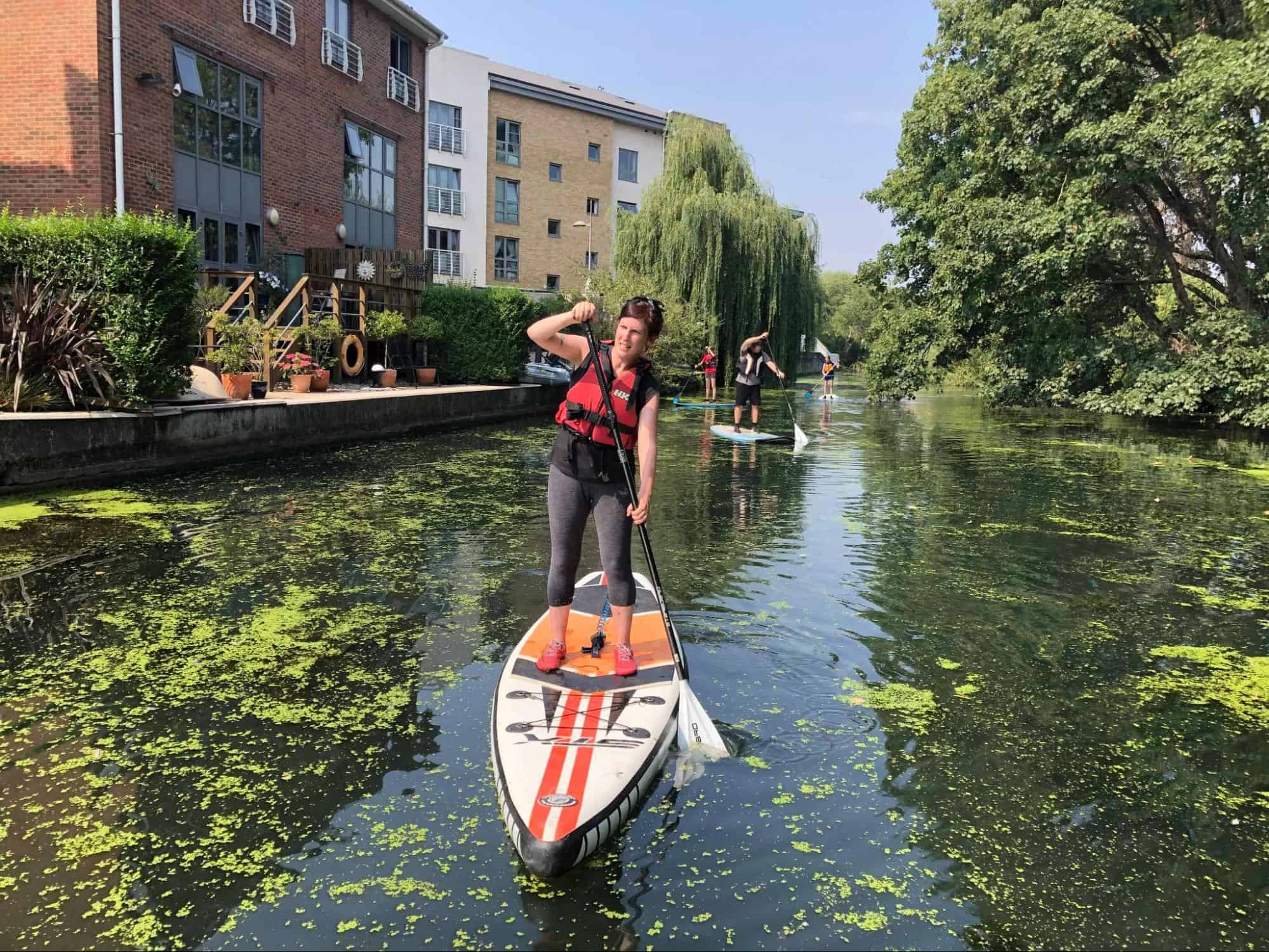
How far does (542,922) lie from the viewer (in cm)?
251

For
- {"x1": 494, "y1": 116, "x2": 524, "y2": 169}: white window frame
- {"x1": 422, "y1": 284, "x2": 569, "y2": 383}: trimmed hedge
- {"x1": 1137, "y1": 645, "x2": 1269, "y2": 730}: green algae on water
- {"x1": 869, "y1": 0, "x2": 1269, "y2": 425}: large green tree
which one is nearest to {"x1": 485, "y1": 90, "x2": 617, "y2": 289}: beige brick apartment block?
{"x1": 494, "y1": 116, "x2": 524, "y2": 169}: white window frame

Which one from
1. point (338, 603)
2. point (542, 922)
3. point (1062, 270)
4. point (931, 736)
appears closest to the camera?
point (542, 922)

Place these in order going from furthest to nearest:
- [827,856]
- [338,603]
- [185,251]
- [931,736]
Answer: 1. [185,251]
2. [338,603]
3. [931,736]
4. [827,856]

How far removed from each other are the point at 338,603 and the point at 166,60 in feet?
42.7

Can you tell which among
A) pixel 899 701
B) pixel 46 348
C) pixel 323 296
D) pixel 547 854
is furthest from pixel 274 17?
pixel 547 854

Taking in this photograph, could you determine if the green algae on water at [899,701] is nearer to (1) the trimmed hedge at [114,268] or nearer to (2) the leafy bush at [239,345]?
(1) the trimmed hedge at [114,268]

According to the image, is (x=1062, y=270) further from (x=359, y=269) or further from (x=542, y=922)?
(x=542, y=922)

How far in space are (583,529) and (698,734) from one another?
0.92m

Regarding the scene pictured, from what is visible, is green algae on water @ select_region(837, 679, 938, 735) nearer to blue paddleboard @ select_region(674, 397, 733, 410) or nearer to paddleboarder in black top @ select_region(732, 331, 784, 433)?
paddleboarder in black top @ select_region(732, 331, 784, 433)

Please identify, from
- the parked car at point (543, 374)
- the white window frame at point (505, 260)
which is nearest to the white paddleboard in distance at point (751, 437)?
the parked car at point (543, 374)

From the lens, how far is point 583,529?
388 cm

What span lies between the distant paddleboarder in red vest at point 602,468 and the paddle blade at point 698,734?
34 cm

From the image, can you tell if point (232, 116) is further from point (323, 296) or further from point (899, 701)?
point (899, 701)

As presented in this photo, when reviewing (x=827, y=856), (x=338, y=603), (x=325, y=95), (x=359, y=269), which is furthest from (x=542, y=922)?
(x=325, y=95)
